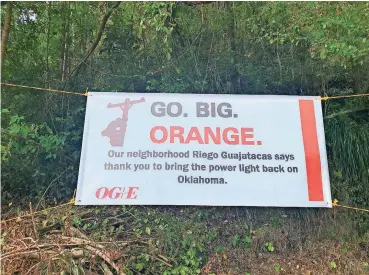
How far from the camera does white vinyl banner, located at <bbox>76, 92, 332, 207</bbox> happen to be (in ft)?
11.8

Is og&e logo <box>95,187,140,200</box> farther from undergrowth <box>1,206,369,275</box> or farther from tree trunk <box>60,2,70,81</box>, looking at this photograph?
tree trunk <box>60,2,70,81</box>

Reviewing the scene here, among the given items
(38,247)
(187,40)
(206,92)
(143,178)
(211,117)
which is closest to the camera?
(38,247)

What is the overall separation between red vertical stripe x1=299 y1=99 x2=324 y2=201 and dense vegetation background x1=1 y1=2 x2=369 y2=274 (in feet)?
0.74

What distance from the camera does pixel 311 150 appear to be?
12.3 ft

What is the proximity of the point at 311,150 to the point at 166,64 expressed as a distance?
71.6 inches

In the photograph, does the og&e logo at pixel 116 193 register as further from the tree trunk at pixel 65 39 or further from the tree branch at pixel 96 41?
the tree trunk at pixel 65 39

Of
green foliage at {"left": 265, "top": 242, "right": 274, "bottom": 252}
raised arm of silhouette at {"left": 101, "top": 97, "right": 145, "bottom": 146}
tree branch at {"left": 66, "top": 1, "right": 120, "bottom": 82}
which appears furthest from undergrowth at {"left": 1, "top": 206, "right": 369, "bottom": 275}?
tree branch at {"left": 66, "top": 1, "right": 120, "bottom": 82}

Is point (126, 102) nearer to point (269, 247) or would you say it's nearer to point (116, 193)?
point (116, 193)

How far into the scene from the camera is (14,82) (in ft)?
14.2

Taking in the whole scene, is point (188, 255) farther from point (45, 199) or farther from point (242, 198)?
point (45, 199)

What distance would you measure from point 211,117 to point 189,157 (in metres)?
0.48

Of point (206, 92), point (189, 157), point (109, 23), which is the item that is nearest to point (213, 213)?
point (189, 157)

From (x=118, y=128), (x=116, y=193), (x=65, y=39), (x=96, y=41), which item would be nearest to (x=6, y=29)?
(x=65, y=39)

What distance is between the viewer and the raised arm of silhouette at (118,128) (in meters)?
3.76
